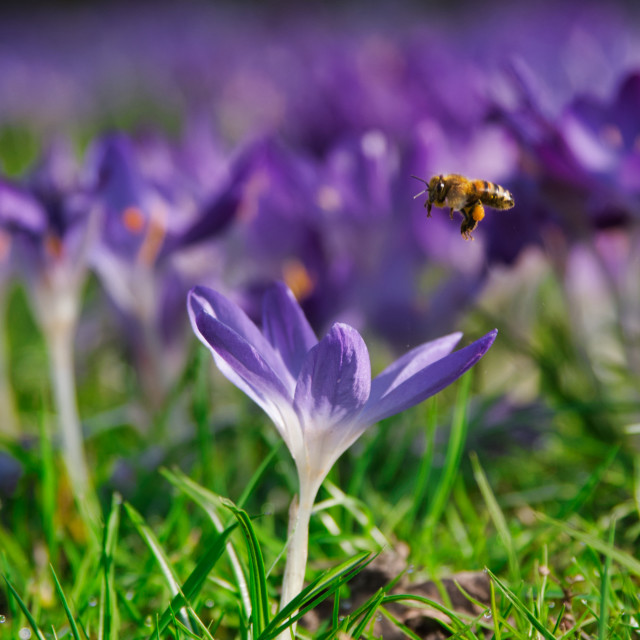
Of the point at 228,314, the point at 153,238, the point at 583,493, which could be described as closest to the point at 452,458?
the point at 583,493

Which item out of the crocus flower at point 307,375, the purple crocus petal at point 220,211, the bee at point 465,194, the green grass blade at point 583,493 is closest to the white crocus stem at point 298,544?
the crocus flower at point 307,375

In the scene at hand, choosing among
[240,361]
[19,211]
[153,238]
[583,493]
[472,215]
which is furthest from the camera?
[153,238]

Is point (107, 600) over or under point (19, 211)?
under

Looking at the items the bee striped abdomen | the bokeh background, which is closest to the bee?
the bee striped abdomen

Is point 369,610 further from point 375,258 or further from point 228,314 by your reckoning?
point 375,258

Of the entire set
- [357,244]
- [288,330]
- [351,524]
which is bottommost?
[351,524]

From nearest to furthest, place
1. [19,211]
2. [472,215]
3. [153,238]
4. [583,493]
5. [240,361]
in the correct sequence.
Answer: [240,361] → [472,215] → [583,493] → [19,211] → [153,238]

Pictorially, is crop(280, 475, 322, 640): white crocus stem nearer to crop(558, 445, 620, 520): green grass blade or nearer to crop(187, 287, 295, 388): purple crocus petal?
crop(187, 287, 295, 388): purple crocus petal
